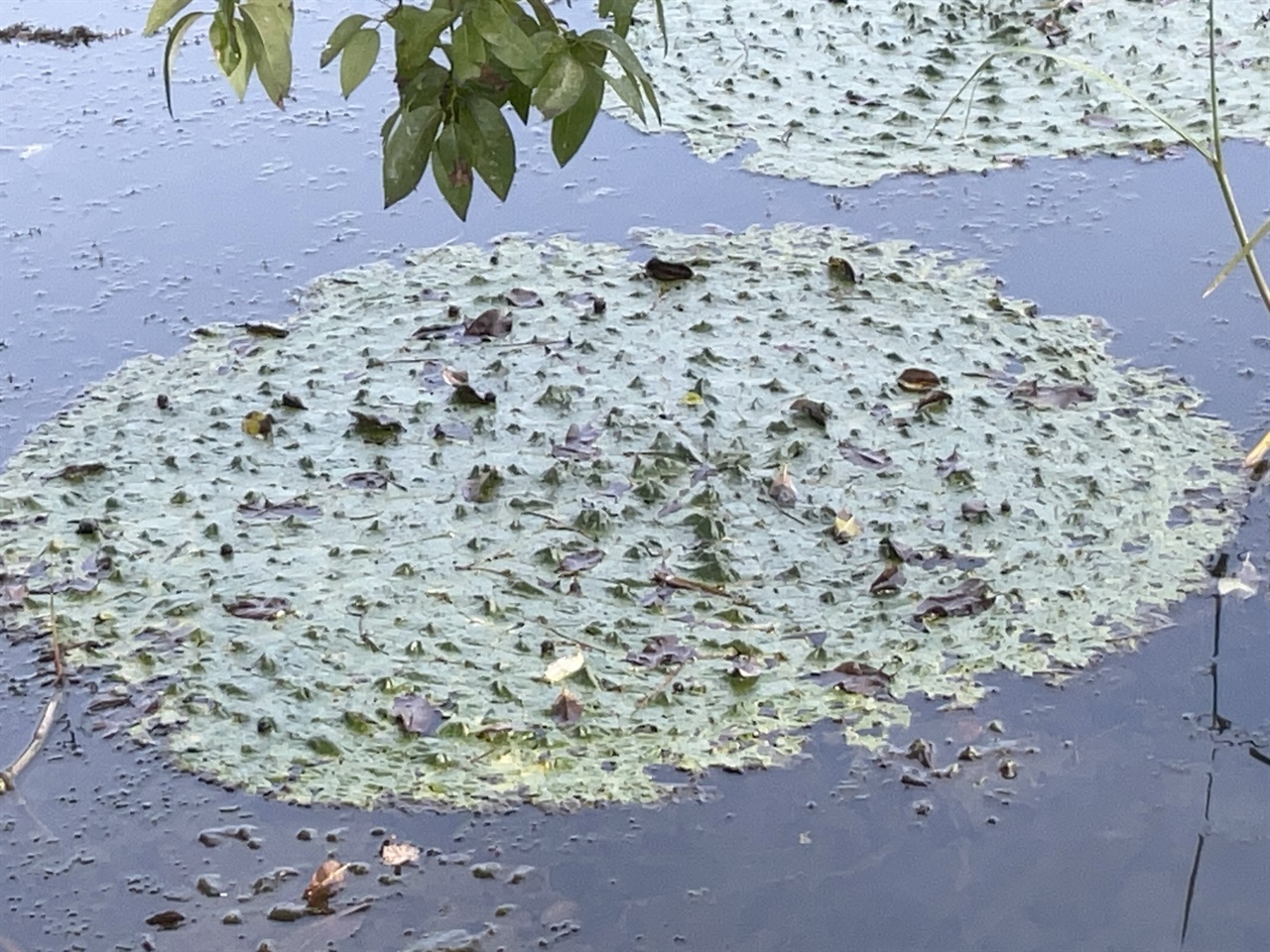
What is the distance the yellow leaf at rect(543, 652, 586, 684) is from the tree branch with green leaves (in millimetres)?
1700

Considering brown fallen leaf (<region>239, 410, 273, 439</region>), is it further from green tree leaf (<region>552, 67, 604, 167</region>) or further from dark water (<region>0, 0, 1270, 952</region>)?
green tree leaf (<region>552, 67, 604, 167</region>)

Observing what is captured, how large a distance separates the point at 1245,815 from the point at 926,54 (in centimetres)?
410

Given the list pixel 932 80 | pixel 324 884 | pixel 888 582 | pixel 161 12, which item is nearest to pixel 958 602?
pixel 888 582

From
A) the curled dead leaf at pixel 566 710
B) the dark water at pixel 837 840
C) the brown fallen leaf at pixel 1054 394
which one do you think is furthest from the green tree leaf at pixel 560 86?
the brown fallen leaf at pixel 1054 394

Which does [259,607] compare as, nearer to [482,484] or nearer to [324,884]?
[482,484]

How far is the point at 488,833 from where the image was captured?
9.22 ft

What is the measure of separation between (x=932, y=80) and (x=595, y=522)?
3.13 metres

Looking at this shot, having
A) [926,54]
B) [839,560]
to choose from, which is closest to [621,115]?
[926,54]

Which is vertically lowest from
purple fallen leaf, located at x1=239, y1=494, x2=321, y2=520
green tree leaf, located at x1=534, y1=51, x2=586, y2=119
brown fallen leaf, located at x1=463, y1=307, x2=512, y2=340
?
purple fallen leaf, located at x1=239, y1=494, x2=321, y2=520

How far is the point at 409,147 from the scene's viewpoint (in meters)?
1.53

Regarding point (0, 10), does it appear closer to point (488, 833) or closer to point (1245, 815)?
point (488, 833)

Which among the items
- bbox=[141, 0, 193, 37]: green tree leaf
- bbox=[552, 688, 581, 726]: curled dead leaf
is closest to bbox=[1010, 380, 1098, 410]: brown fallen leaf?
bbox=[552, 688, 581, 726]: curled dead leaf

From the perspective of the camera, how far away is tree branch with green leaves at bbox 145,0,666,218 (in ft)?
4.92

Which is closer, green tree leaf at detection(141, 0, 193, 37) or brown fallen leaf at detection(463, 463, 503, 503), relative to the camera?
green tree leaf at detection(141, 0, 193, 37)
